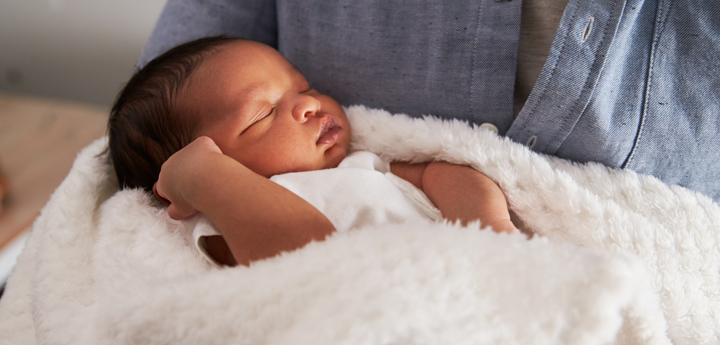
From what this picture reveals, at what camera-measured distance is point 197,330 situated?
0.41m

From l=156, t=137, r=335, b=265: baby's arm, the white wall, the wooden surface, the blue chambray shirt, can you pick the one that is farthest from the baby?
the white wall

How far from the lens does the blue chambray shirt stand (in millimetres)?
618

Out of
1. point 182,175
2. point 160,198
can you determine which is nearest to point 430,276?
point 182,175

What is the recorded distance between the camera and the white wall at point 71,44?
5.30 ft

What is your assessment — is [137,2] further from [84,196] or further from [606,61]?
[606,61]

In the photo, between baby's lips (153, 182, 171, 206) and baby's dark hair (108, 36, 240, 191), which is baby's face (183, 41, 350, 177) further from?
baby's lips (153, 182, 171, 206)

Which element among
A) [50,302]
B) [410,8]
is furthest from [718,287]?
[50,302]

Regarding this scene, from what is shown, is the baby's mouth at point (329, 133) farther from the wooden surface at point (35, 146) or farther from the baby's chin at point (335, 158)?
the wooden surface at point (35, 146)

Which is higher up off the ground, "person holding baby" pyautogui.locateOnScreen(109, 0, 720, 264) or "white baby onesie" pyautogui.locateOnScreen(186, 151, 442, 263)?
"person holding baby" pyautogui.locateOnScreen(109, 0, 720, 264)

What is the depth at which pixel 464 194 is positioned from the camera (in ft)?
2.16

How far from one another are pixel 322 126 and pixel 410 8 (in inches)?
11.0

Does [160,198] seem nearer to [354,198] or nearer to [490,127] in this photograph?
[354,198]

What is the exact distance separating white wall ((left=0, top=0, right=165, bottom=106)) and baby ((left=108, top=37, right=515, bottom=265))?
1038 millimetres

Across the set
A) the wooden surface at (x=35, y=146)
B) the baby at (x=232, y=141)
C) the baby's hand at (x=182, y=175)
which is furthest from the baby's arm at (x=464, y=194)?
the wooden surface at (x=35, y=146)
